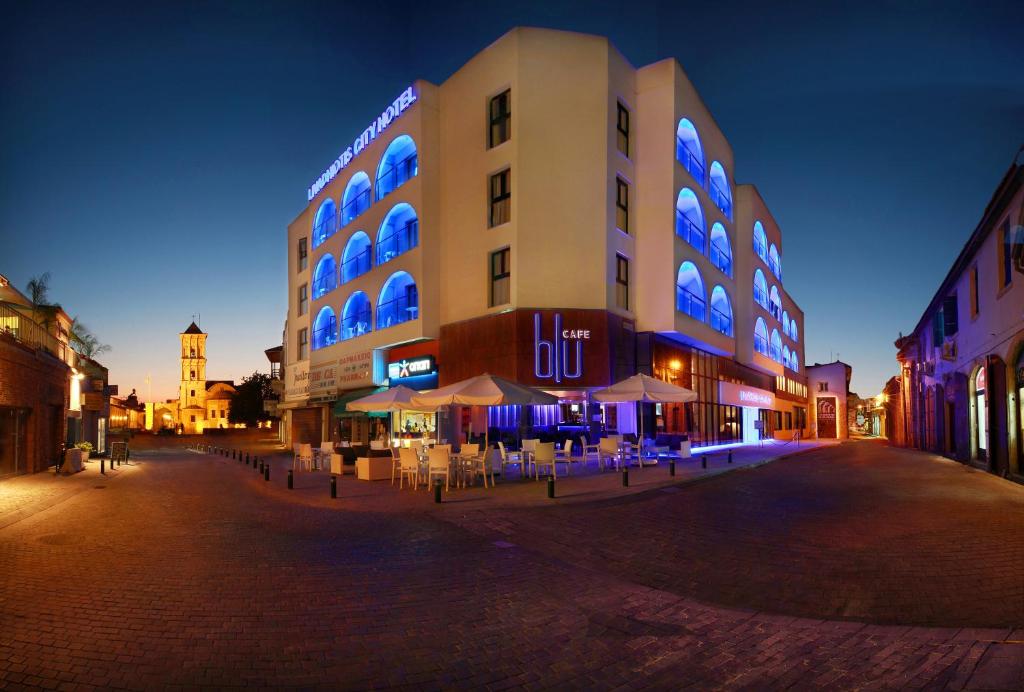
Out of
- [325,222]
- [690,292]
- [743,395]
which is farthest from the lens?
[325,222]

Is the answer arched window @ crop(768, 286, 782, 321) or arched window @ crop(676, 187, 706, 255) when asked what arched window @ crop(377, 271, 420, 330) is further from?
arched window @ crop(768, 286, 782, 321)

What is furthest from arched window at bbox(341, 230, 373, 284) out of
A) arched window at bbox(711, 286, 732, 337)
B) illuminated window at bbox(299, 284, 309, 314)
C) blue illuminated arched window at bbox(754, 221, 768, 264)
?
blue illuminated arched window at bbox(754, 221, 768, 264)

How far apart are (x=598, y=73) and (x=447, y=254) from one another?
9.97 metres

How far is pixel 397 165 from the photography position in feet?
Result: 106

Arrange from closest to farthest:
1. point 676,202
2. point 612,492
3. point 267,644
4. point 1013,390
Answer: point 267,644, point 612,492, point 1013,390, point 676,202

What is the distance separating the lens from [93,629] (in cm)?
539

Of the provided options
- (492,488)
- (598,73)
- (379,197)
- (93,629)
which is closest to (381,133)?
(379,197)

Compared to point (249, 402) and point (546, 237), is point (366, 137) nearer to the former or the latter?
point (546, 237)

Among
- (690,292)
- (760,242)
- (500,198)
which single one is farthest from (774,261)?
(500,198)

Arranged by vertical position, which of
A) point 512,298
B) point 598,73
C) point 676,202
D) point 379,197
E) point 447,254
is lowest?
point 512,298

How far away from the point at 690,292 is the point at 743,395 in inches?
546

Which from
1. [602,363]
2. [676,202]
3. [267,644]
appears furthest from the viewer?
[676,202]

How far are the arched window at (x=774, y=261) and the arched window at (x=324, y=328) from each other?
110 ft

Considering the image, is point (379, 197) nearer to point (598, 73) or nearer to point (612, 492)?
point (598, 73)
